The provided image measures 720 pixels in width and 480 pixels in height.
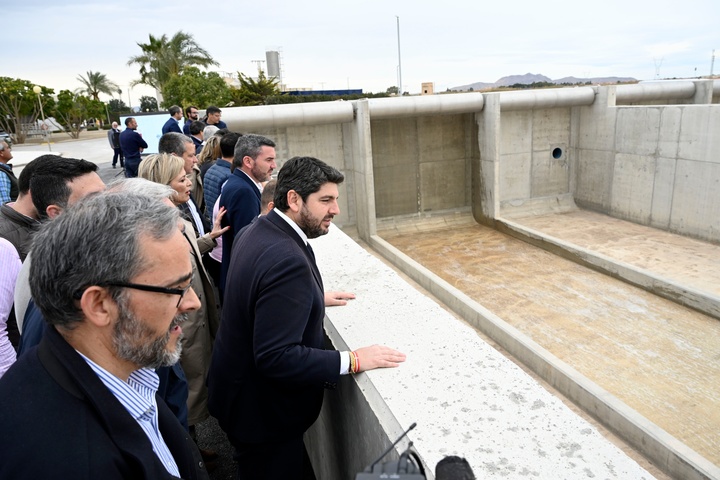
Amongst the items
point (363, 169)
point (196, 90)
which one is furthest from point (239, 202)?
point (196, 90)

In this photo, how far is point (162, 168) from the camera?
3676mm

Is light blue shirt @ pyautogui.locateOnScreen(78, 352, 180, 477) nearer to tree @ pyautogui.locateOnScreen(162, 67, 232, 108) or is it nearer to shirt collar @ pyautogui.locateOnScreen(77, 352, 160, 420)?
shirt collar @ pyautogui.locateOnScreen(77, 352, 160, 420)

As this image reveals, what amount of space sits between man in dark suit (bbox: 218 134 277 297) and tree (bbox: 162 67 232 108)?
23207mm

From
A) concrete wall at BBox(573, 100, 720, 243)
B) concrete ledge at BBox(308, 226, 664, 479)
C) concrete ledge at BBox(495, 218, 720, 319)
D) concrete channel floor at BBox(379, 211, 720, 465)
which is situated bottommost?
concrete channel floor at BBox(379, 211, 720, 465)

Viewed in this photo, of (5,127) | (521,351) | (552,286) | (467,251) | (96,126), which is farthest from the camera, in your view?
(96,126)

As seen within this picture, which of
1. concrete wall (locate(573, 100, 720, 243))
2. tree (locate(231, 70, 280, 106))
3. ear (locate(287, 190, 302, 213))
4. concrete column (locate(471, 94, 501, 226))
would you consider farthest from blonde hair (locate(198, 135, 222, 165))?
tree (locate(231, 70, 280, 106))

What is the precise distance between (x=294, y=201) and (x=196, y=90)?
25.7 m

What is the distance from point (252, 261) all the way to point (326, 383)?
1.79ft

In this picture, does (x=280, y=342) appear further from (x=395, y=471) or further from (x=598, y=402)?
(x=598, y=402)

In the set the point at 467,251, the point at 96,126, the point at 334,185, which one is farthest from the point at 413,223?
the point at 96,126

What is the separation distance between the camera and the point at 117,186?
7.35 feet

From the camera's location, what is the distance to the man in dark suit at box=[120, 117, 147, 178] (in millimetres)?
10820

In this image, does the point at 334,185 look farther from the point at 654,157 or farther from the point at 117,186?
the point at 654,157

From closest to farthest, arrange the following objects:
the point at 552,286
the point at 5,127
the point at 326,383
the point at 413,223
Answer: the point at 326,383 → the point at 552,286 → the point at 413,223 → the point at 5,127
